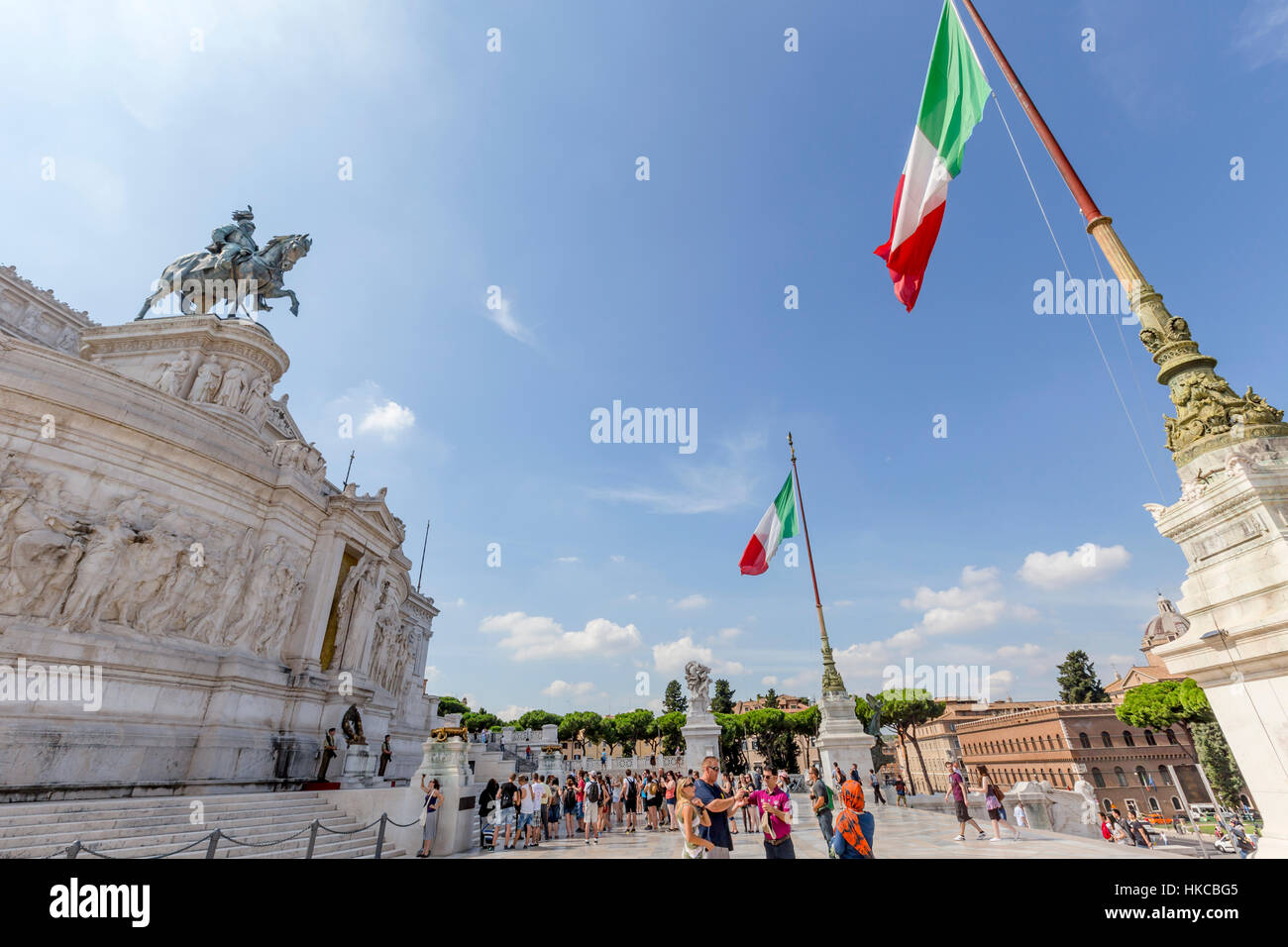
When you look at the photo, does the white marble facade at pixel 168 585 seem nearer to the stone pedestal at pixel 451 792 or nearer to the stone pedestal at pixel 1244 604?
the stone pedestal at pixel 451 792

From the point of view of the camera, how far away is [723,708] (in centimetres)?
8856

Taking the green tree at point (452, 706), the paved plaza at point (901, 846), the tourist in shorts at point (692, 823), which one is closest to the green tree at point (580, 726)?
the green tree at point (452, 706)

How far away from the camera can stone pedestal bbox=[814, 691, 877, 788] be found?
20.3 m

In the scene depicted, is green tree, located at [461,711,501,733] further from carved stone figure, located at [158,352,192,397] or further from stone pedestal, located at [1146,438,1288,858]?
stone pedestal, located at [1146,438,1288,858]

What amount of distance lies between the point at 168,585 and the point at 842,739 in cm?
2147

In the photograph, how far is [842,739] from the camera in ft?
66.9

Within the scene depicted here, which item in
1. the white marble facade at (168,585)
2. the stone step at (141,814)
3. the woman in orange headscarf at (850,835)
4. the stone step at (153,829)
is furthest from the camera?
the white marble facade at (168,585)

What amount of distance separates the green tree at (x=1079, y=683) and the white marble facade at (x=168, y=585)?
98357mm

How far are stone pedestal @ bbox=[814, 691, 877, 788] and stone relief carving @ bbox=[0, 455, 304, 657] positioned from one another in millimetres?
18927

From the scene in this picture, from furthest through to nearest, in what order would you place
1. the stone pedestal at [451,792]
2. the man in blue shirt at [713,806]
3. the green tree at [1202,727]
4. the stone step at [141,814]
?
1. the green tree at [1202,727]
2. the stone pedestal at [451,792]
3. the stone step at [141,814]
4. the man in blue shirt at [713,806]

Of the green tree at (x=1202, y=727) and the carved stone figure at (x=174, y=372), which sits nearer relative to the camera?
the carved stone figure at (x=174, y=372)

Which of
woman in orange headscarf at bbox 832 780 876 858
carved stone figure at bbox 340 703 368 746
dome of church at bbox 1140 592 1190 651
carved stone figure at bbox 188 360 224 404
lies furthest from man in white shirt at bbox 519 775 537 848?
dome of church at bbox 1140 592 1190 651

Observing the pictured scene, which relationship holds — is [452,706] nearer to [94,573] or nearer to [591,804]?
[591,804]

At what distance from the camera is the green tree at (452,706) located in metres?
66.9
